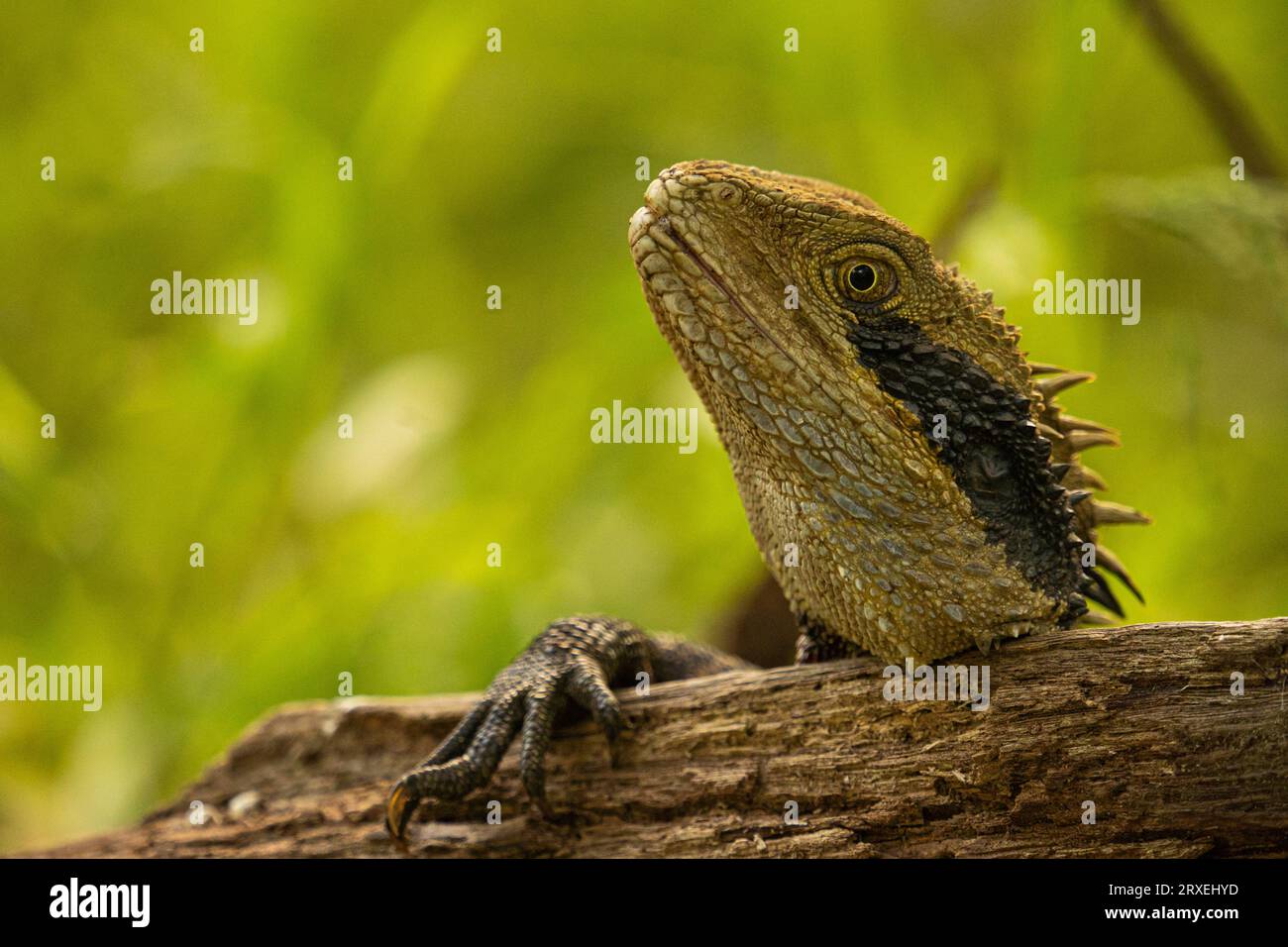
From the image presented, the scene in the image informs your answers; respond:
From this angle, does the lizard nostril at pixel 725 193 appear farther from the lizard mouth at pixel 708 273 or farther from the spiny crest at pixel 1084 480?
the spiny crest at pixel 1084 480

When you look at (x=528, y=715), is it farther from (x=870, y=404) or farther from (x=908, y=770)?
(x=870, y=404)

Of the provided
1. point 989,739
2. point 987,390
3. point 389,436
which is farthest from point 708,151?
point 989,739

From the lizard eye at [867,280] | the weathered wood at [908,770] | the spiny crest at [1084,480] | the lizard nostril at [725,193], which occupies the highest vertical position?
the lizard nostril at [725,193]

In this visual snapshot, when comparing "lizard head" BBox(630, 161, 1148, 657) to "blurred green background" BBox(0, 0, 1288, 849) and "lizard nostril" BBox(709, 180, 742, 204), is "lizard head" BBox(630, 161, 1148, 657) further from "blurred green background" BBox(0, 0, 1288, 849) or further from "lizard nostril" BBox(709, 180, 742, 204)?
"blurred green background" BBox(0, 0, 1288, 849)

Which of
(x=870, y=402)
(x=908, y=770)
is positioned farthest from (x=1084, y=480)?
(x=908, y=770)

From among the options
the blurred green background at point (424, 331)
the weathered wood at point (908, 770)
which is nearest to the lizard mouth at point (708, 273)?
the weathered wood at point (908, 770)
